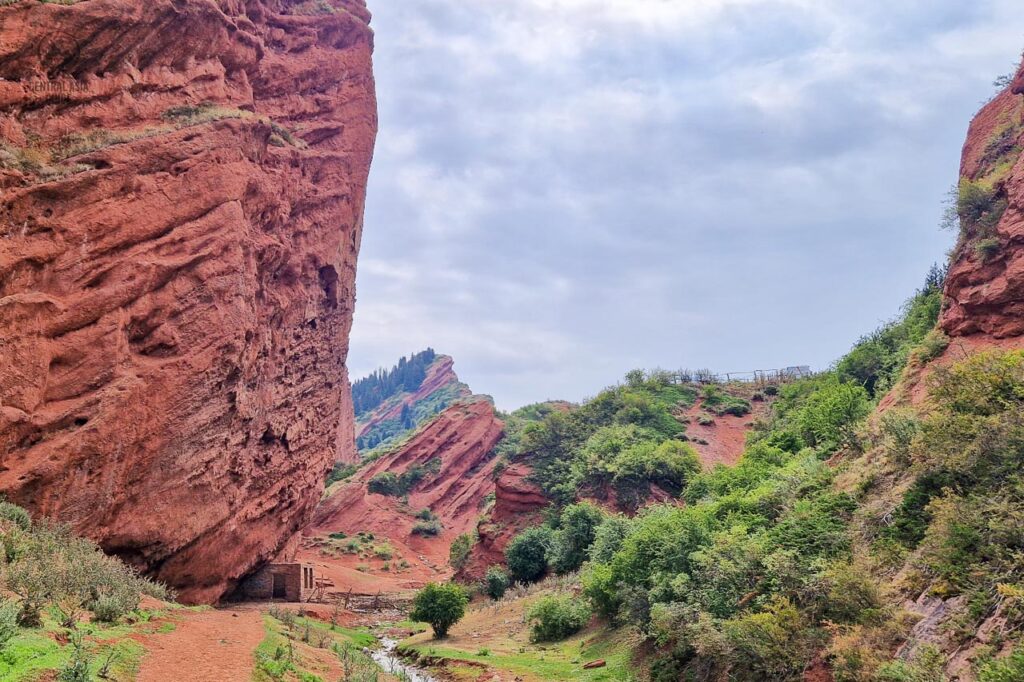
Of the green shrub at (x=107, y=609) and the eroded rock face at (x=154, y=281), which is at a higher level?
the eroded rock face at (x=154, y=281)

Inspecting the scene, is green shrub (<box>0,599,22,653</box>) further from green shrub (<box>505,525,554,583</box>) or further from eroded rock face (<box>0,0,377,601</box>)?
green shrub (<box>505,525,554,583</box>)

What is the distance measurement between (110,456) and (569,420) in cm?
4520

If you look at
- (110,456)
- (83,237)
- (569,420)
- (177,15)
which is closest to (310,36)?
(177,15)

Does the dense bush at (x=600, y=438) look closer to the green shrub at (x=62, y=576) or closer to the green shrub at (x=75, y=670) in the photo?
the green shrub at (x=62, y=576)

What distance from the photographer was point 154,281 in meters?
23.8

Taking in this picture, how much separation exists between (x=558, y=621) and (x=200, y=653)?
804 inches

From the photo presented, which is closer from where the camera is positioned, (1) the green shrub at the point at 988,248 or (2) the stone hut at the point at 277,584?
(1) the green shrub at the point at 988,248

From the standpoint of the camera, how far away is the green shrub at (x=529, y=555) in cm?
4619

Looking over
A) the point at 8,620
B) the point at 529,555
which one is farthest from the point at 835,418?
the point at 8,620

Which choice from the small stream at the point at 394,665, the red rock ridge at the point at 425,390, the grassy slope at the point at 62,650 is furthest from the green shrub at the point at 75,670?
the red rock ridge at the point at 425,390

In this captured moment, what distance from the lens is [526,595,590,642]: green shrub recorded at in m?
31.6

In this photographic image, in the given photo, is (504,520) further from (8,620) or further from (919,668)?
(8,620)

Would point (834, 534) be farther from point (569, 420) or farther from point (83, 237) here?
point (569, 420)

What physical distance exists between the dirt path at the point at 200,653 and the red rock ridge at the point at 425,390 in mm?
157821
